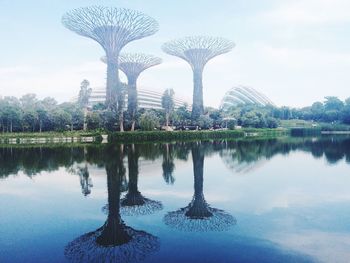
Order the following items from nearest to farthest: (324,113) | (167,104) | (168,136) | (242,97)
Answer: (168,136) < (167,104) < (324,113) < (242,97)

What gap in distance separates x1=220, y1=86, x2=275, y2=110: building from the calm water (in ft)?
414

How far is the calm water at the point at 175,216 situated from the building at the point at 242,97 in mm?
126188

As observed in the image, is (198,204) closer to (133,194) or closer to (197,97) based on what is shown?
(133,194)

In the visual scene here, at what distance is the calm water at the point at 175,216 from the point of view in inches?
320

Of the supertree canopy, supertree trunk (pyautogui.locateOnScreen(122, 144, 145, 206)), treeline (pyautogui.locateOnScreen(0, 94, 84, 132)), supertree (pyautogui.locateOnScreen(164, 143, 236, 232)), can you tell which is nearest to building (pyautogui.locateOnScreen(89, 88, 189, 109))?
treeline (pyautogui.locateOnScreen(0, 94, 84, 132))

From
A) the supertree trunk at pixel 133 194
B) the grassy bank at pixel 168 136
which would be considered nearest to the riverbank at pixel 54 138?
the grassy bank at pixel 168 136

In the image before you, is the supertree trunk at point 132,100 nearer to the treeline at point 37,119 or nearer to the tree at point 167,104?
the tree at point 167,104

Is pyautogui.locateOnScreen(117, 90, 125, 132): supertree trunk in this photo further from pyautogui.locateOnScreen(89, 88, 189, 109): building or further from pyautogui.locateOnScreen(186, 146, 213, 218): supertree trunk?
pyautogui.locateOnScreen(89, 88, 189, 109): building

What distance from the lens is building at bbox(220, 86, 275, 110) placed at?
14362 centimetres

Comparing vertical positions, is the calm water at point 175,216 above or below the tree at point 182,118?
below

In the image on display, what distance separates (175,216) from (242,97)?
13690 centimetres

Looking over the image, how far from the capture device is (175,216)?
11.1m

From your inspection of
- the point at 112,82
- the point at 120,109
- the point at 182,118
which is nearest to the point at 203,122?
the point at 182,118

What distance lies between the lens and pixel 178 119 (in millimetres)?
76562
